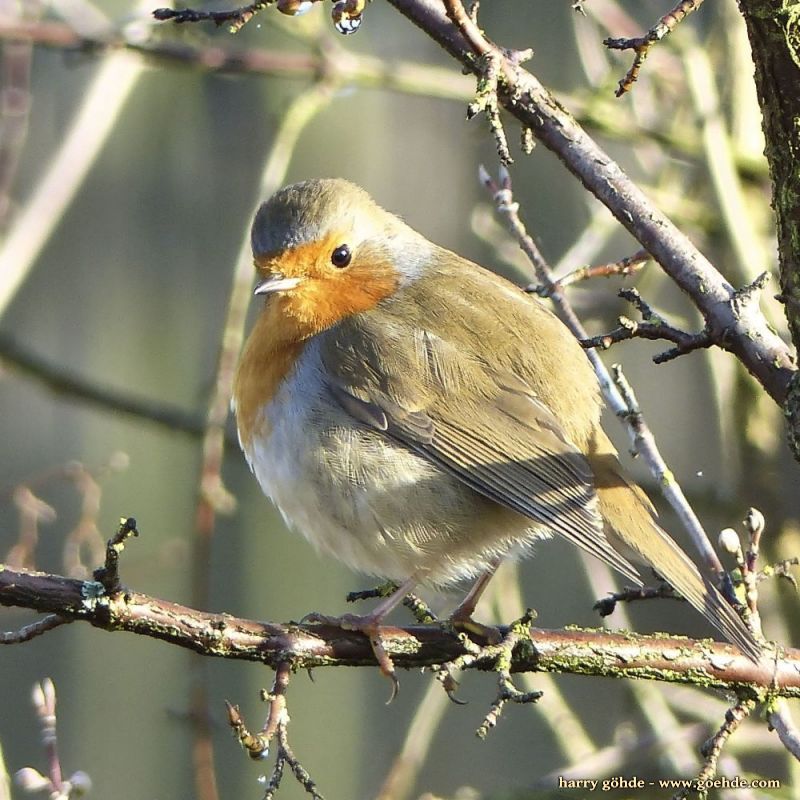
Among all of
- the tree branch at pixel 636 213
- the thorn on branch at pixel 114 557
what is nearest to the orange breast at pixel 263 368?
the tree branch at pixel 636 213

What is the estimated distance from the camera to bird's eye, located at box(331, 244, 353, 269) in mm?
3355

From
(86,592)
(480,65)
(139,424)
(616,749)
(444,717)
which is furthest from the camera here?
(444,717)

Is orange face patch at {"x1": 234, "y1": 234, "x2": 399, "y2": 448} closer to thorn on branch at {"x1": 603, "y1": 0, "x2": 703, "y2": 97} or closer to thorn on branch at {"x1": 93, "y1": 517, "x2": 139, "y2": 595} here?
thorn on branch at {"x1": 93, "y1": 517, "x2": 139, "y2": 595}

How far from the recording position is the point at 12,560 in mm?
3531

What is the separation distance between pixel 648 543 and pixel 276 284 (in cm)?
118

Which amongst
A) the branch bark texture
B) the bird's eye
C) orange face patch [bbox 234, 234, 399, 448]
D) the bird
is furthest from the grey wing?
the branch bark texture

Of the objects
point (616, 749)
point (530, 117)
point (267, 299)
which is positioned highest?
point (267, 299)

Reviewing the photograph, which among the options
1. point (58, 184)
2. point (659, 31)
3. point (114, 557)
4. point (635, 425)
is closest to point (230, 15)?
point (659, 31)

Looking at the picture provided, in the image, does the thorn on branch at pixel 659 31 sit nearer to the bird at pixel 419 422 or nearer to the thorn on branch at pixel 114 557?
the thorn on branch at pixel 114 557

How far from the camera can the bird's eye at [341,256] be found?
132 inches

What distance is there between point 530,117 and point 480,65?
340 millimetres

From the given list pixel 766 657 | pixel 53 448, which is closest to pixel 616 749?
pixel 766 657

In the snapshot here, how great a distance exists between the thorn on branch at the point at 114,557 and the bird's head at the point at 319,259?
4.67 ft

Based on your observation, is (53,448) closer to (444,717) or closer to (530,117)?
(444,717)
